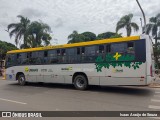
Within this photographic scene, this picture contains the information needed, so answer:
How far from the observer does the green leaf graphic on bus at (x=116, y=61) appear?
11.0 meters

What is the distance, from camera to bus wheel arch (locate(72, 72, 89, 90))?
13021mm

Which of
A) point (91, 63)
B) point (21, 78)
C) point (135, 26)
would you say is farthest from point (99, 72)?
point (135, 26)

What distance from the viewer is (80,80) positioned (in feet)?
43.7

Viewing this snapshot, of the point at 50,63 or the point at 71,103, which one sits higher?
the point at 50,63

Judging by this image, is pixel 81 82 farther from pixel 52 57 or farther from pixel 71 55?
pixel 52 57

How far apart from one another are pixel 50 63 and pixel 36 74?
1.76 metres

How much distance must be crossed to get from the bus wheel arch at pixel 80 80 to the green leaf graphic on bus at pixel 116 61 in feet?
4.02

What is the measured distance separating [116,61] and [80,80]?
295 centimetres

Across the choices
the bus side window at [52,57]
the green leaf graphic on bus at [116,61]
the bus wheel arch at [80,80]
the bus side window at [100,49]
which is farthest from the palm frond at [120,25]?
the green leaf graphic on bus at [116,61]

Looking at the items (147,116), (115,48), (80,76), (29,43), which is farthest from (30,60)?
Result: (29,43)

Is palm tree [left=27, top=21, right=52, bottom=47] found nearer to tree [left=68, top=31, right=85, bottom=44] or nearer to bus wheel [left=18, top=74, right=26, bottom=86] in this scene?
tree [left=68, top=31, right=85, bottom=44]

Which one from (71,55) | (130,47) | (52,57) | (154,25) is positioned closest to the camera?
(130,47)

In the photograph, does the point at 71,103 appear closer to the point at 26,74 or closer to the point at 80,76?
the point at 80,76

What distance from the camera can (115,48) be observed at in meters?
11.7
